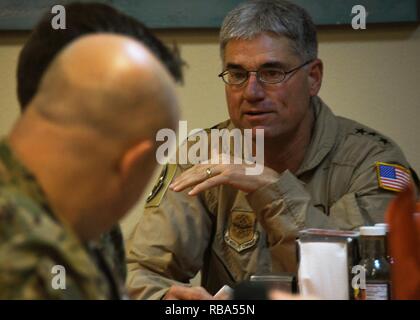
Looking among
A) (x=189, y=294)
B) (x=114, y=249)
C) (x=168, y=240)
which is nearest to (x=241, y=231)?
(x=168, y=240)

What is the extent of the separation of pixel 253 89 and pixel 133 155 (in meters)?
0.92

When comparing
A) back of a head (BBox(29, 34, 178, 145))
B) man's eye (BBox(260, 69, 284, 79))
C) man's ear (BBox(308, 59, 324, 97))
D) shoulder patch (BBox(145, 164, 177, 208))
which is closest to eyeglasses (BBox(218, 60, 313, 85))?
man's eye (BBox(260, 69, 284, 79))

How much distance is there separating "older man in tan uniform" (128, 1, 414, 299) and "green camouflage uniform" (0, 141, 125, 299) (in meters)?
0.80

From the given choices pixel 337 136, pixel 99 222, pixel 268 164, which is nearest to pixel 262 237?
pixel 268 164

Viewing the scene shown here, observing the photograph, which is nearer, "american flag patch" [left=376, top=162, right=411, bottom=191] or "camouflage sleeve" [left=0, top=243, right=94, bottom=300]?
"camouflage sleeve" [left=0, top=243, right=94, bottom=300]

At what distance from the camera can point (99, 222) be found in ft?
2.06

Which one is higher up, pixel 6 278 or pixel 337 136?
pixel 337 136

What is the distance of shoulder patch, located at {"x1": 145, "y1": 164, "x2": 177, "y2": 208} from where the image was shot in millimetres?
1515

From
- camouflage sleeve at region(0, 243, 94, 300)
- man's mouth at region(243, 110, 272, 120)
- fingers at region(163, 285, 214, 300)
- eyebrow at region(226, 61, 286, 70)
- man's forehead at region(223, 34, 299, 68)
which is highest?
man's forehead at region(223, 34, 299, 68)

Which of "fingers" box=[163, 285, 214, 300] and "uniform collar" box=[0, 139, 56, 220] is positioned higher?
"uniform collar" box=[0, 139, 56, 220]

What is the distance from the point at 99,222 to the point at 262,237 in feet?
2.94

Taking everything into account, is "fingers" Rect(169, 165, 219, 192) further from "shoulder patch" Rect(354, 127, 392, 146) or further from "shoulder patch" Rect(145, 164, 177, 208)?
"shoulder patch" Rect(354, 127, 392, 146)
